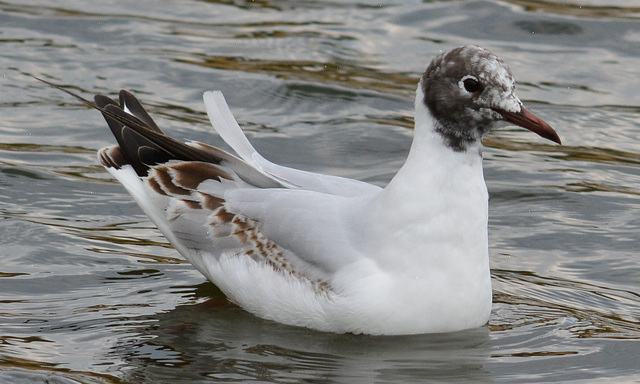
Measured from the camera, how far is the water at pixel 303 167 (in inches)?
246

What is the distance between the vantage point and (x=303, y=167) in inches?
386

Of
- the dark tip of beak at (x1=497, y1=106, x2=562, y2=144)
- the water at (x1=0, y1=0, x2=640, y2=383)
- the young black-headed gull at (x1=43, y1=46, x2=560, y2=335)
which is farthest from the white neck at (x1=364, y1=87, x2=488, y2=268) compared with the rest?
the water at (x1=0, y1=0, x2=640, y2=383)

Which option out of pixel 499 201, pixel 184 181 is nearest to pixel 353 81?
pixel 499 201

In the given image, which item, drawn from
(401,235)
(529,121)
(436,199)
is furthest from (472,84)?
(401,235)

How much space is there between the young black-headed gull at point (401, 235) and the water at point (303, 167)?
199 mm

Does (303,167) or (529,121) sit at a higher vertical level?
(529,121)

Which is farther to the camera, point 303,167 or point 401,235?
point 303,167

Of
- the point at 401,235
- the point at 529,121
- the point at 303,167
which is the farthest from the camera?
the point at 303,167

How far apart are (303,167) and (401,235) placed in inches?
143

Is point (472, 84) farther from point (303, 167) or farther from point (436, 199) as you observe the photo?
point (303, 167)

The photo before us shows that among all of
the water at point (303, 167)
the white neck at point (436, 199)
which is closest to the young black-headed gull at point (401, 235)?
the white neck at point (436, 199)

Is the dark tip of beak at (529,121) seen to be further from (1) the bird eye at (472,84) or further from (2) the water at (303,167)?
(2) the water at (303,167)

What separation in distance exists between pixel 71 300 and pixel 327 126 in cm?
431

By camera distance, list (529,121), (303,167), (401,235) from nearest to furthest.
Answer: (529,121) → (401,235) → (303,167)
